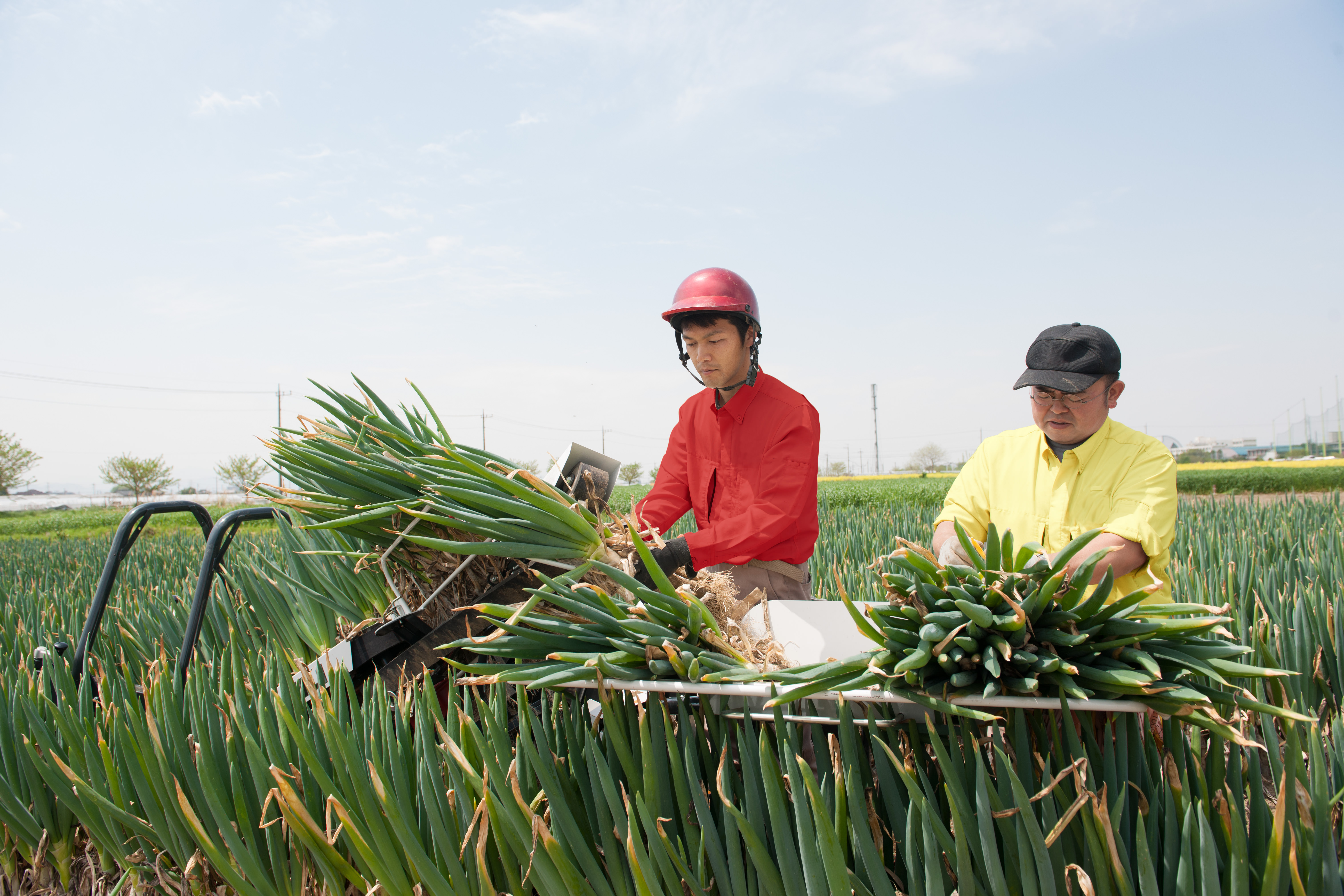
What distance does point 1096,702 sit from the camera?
846 mm

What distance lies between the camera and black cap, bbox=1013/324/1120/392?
1.73 meters

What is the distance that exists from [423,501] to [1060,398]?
150cm

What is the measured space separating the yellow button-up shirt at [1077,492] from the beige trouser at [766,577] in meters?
0.43

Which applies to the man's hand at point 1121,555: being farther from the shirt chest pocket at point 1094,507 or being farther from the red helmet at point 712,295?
the red helmet at point 712,295

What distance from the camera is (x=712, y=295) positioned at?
191 centimetres

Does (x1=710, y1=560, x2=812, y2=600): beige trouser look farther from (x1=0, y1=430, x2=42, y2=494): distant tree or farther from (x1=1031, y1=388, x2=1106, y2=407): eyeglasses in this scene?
(x1=0, y1=430, x2=42, y2=494): distant tree

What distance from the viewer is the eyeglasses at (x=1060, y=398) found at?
1.79 meters

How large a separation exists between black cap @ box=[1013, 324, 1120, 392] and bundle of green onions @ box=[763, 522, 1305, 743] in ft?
3.04

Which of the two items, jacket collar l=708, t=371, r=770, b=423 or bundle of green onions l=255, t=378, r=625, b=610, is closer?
bundle of green onions l=255, t=378, r=625, b=610

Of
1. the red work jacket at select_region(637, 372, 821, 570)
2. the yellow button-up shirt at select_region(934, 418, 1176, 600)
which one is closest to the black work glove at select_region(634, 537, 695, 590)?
the red work jacket at select_region(637, 372, 821, 570)

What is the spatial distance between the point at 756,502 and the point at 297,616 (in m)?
1.45

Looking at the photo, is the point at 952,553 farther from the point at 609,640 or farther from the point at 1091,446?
the point at 609,640

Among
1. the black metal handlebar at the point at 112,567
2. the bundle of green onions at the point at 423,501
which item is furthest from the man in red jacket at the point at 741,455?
the black metal handlebar at the point at 112,567

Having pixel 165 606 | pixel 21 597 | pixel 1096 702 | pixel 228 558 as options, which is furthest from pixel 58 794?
pixel 21 597
